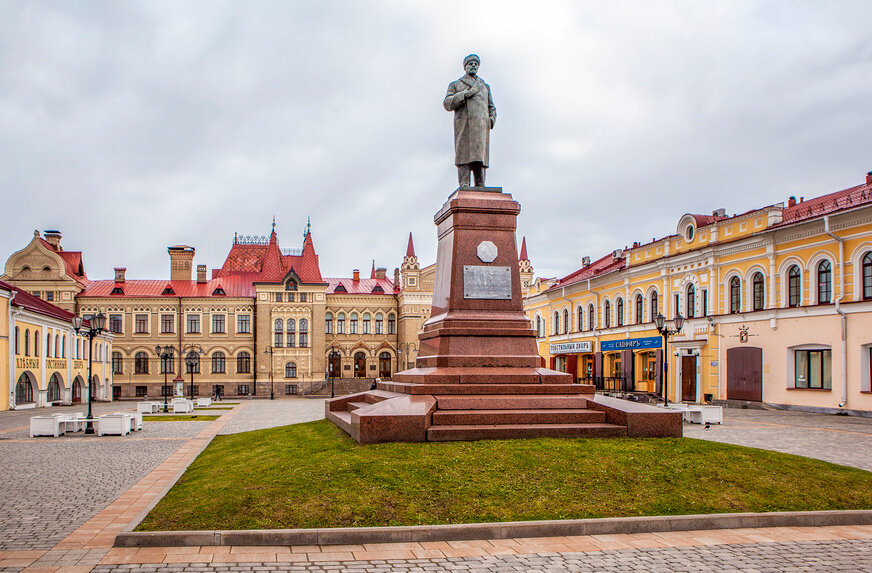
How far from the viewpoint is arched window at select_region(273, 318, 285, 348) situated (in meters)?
62.9

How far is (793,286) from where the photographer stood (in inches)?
1124


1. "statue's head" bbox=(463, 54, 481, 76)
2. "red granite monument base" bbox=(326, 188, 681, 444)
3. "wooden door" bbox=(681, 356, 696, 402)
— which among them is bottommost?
"wooden door" bbox=(681, 356, 696, 402)

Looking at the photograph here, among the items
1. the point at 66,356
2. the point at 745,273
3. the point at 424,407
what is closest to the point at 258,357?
the point at 66,356

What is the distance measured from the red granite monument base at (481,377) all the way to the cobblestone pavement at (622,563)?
374 centimetres

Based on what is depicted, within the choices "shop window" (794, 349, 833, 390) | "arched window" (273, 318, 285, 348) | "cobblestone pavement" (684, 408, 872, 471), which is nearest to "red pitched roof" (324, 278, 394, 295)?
"arched window" (273, 318, 285, 348)

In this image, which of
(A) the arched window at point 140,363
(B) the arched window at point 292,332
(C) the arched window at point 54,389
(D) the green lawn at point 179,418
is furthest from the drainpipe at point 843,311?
(A) the arched window at point 140,363

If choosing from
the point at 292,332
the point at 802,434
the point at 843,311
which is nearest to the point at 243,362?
the point at 292,332

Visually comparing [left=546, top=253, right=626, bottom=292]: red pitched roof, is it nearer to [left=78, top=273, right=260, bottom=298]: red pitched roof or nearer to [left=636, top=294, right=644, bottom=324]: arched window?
[left=636, top=294, right=644, bottom=324]: arched window

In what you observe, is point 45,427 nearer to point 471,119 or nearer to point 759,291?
point 471,119

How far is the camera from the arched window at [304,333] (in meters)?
63.1

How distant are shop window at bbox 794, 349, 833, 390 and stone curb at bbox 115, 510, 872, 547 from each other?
68.0ft

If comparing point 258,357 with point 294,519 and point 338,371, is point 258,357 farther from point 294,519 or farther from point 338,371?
point 294,519

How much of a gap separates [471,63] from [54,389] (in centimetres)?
3572

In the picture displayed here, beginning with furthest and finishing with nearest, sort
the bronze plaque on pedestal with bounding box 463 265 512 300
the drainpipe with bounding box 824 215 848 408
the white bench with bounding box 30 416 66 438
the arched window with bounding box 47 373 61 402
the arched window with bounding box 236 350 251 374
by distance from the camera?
the arched window with bounding box 236 350 251 374 → the arched window with bounding box 47 373 61 402 → the drainpipe with bounding box 824 215 848 408 → the white bench with bounding box 30 416 66 438 → the bronze plaque on pedestal with bounding box 463 265 512 300
